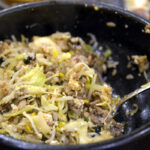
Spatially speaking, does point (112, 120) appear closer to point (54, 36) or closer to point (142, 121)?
point (142, 121)

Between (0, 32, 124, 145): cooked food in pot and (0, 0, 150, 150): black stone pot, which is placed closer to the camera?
(0, 32, 124, 145): cooked food in pot

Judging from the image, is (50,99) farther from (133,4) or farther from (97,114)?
(133,4)

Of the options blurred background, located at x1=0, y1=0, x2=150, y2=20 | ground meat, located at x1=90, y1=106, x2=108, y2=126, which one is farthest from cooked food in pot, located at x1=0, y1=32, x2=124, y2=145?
blurred background, located at x1=0, y1=0, x2=150, y2=20

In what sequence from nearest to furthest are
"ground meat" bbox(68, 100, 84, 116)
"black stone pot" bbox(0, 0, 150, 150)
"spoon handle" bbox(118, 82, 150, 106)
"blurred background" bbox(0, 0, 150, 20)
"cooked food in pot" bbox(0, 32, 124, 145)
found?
"cooked food in pot" bbox(0, 32, 124, 145), "ground meat" bbox(68, 100, 84, 116), "spoon handle" bbox(118, 82, 150, 106), "black stone pot" bbox(0, 0, 150, 150), "blurred background" bbox(0, 0, 150, 20)

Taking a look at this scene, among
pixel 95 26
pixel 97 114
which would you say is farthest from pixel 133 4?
pixel 97 114

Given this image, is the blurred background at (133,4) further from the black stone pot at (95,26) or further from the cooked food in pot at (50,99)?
the cooked food in pot at (50,99)

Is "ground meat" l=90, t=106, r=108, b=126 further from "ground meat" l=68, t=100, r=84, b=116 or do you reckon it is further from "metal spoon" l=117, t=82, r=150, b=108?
"metal spoon" l=117, t=82, r=150, b=108
